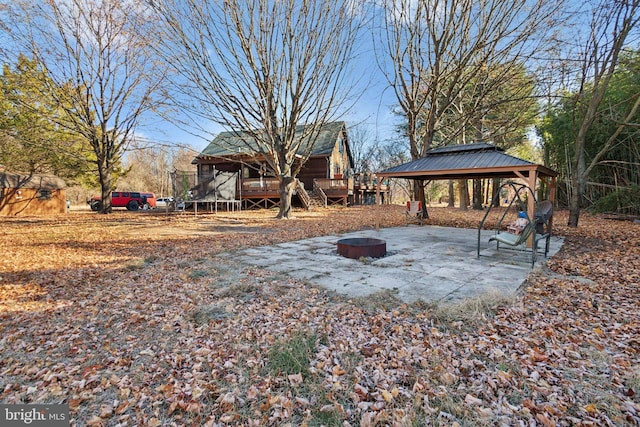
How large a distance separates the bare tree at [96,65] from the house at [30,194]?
16.2 ft

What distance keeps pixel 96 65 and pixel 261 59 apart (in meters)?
9.52

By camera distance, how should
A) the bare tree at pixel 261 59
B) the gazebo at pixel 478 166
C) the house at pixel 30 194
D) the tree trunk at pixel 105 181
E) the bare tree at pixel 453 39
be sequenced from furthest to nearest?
the house at pixel 30 194
the tree trunk at pixel 105 181
the bare tree at pixel 261 59
the bare tree at pixel 453 39
the gazebo at pixel 478 166

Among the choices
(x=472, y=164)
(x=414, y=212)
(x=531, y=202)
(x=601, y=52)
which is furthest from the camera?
(x=414, y=212)

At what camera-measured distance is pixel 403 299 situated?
11.2ft

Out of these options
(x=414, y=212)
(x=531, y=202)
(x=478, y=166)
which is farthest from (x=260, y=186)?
(x=531, y=202)

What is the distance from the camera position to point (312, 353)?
93.5 inches

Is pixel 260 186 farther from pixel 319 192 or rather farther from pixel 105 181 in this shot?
pixel 105 181

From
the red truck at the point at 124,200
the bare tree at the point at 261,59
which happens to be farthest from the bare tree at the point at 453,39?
the red truck at the point at 124,200

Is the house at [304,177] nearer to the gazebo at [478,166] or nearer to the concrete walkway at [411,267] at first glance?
the gazebo at [478,166]

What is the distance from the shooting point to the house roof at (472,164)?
6652 millimetres

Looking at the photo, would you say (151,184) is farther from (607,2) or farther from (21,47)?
(607,2)

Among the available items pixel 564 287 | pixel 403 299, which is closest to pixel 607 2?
pixel 564 287

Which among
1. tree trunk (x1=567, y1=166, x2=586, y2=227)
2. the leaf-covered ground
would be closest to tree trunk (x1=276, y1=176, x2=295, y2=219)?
the leaf-covered ground

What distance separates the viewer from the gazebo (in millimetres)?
Answer: 6475
